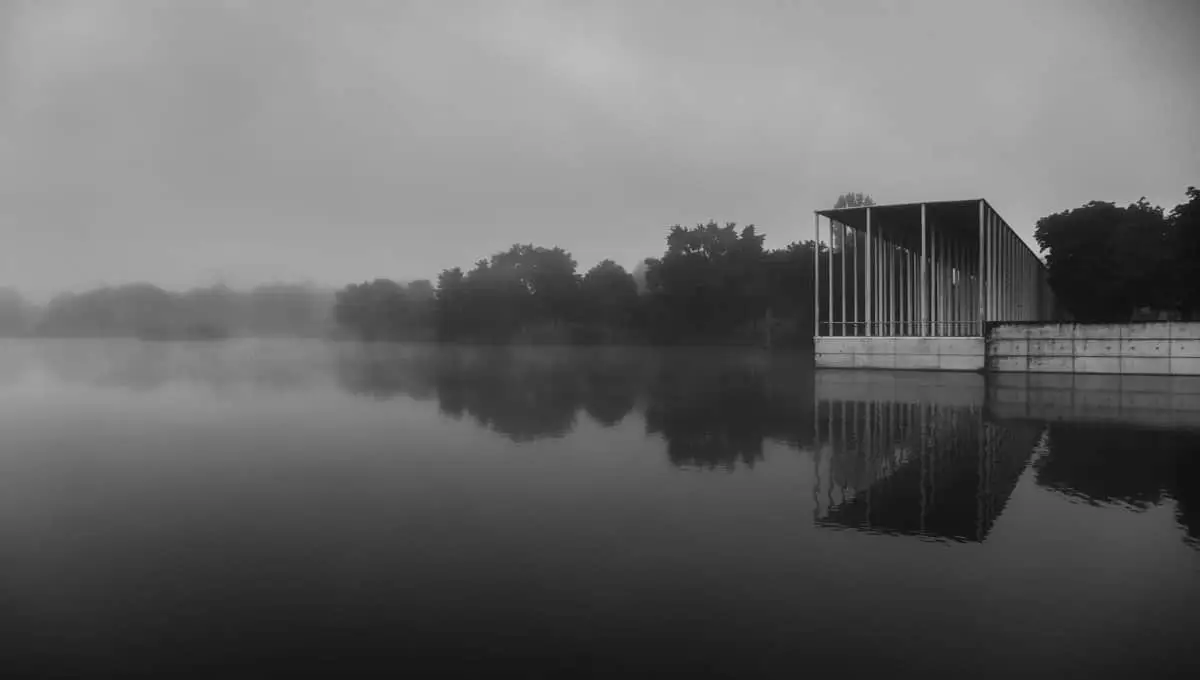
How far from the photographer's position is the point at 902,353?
30031 millimetres

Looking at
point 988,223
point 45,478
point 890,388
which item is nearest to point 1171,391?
point 890,388

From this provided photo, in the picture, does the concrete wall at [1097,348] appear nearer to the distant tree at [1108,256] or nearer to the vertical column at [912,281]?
the vertical column at [912,281]

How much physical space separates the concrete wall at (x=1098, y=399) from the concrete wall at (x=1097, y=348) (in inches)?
16.7

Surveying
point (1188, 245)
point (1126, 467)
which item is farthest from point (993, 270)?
point (1126, 467)

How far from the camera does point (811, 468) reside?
978cm

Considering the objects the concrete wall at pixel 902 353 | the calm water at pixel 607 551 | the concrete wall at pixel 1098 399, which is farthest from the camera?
the concrete wall at pixel 902 353

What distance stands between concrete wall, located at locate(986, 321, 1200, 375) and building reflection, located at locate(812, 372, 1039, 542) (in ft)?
36.1

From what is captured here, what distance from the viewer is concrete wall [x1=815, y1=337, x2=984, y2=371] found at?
94.4 ft

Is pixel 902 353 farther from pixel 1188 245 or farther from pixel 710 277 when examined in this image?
pixel 710 277

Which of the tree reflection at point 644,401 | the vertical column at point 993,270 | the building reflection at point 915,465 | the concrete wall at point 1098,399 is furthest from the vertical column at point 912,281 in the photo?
the building reflection at point 915,465

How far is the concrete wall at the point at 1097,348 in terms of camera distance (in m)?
25.8

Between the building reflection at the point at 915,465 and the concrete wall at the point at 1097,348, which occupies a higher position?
the concrete wall at the point at 1097,348

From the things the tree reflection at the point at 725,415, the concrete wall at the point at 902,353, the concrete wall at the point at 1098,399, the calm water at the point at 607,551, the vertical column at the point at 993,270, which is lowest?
the calm water at the point at 607,551

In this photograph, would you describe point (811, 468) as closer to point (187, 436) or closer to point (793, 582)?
point (793, 582)
